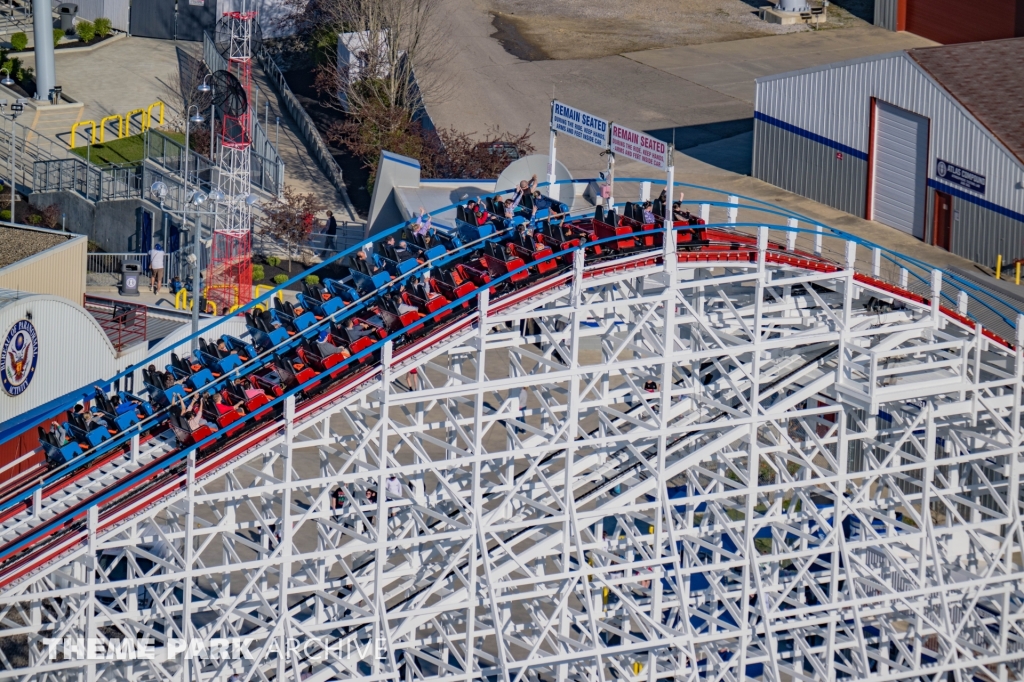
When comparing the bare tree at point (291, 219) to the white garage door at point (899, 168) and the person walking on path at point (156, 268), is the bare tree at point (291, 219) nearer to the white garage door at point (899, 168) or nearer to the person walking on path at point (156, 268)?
the person walking on path at point (156, 268)

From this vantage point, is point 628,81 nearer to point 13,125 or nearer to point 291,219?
point 291,219

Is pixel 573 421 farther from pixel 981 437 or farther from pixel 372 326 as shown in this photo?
pixel 981 437

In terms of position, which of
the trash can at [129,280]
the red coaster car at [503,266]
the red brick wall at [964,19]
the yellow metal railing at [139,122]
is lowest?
the trash can at [129,280]

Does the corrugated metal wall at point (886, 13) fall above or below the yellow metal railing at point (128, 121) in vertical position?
above

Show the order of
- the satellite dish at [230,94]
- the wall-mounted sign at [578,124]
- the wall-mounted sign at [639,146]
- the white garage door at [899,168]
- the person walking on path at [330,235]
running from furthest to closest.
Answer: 1. the person walking on path at [330,235]
2. the white garage door at [899,168]
3. the satellite dish at [230,94]
4. the wall-mounted sign at [578,124]
5. the wall-mounted sign at [639,146]

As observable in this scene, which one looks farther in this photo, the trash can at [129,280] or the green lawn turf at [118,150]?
the green lawn turf at [118,150]

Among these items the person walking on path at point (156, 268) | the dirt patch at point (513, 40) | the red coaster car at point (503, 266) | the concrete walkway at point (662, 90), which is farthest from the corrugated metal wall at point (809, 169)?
the red coaster car at point (503, 266)

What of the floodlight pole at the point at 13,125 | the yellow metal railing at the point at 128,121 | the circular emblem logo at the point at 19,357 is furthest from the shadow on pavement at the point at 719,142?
the circular emblem logo at the point at 19,357

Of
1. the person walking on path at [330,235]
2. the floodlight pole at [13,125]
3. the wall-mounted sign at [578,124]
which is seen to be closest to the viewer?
the wall-mounted sign at [578,124]
